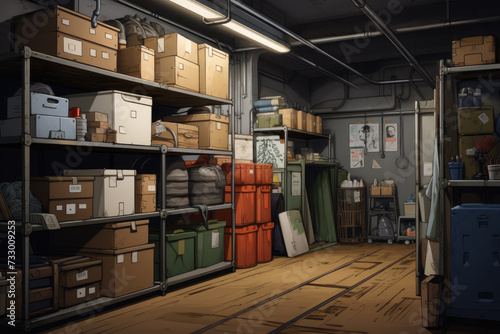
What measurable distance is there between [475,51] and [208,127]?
9.81 ft

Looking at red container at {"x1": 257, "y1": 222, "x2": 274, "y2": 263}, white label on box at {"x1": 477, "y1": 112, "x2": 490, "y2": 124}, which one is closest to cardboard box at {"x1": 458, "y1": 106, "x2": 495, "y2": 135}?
white label on box at {"x1": 477, "y1": 112, "x2": 490, "y2": 124}

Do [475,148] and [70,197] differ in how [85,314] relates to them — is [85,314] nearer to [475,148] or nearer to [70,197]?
[70,197]

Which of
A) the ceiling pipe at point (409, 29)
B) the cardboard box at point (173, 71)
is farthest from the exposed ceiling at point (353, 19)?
the cardboard box at point (173, 71)

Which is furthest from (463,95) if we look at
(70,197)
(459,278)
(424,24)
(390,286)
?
(70,197)

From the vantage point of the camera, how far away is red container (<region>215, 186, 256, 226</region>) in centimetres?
675

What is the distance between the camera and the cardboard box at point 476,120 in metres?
4.23

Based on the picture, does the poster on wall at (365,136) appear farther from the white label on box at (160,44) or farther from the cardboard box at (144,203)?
the cardboard box at (144,203)

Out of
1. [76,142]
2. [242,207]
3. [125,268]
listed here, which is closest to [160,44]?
[76,142]

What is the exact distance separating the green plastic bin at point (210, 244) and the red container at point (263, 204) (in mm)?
847

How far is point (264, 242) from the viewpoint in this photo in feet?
23.7

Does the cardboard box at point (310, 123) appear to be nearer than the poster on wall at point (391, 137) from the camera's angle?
Yes

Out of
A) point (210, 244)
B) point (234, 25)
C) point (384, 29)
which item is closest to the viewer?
point (234, 25)

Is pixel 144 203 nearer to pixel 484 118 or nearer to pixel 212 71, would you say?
pixel 212 71

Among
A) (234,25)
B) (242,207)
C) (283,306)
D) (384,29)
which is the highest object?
(384,29)
